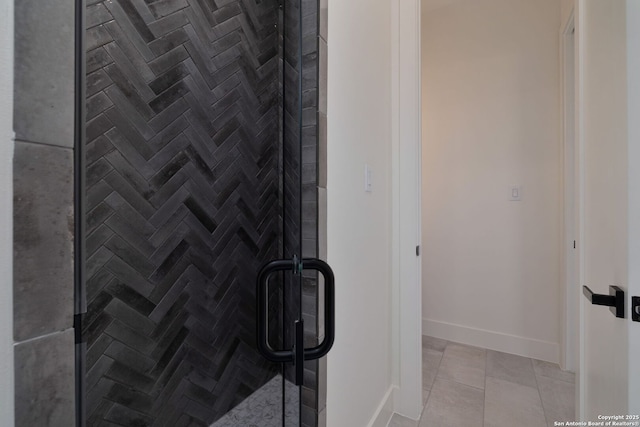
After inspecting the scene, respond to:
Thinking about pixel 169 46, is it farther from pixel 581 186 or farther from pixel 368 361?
pixel 581 186

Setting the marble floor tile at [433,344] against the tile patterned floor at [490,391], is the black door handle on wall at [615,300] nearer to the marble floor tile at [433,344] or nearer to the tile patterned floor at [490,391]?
the tile patterned floor at [490,391]

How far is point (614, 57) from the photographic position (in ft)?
2.74

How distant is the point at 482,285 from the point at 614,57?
6.78 feet

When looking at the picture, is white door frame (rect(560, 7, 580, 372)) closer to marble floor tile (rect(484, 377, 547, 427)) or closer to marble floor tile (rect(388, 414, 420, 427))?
marble floor tile (rect(484, 377, 547, 427))

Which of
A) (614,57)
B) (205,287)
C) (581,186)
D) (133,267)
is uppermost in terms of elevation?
(614,57)

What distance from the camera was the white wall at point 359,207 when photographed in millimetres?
1040

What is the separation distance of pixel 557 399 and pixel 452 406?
0.69 metres

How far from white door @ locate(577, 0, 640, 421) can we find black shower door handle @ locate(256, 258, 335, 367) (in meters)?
0.77

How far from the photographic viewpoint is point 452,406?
5.62ft

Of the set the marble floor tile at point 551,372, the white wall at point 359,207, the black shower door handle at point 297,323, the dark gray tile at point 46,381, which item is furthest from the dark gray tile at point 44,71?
the marble floor tile at point 551,372

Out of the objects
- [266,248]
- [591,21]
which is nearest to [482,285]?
[591,21]

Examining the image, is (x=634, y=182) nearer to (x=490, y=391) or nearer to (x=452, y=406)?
(x=452, y=406)

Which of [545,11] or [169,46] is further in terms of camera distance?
[545,11]

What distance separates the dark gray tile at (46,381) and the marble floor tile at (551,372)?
273cm
